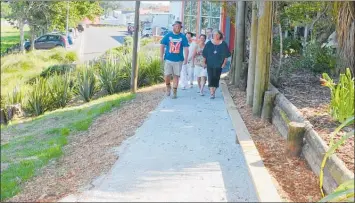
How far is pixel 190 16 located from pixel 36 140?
13.4m

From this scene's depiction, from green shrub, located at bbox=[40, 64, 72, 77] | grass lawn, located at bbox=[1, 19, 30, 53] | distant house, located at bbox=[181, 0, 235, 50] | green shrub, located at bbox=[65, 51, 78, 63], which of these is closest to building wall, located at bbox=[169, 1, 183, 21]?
distant house, located at bbox=[181, 0, 235, 50]

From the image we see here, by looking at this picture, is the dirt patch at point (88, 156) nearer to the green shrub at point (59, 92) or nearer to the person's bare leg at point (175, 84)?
the person's bare leg at point (175, 84)

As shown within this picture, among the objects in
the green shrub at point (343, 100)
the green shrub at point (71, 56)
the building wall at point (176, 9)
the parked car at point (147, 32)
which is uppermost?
the building wall at point (176, 9)

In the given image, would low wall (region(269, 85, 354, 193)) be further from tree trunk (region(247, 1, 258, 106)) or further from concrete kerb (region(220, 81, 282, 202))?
tree trunk (region(247, 1, 258, 106))

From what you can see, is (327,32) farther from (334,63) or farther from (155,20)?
(155,20)

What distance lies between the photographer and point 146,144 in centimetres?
695

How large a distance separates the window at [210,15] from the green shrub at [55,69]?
18.4 feet

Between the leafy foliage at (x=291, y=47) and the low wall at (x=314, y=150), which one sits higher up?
the leafy foliage at (x=291, y=47)

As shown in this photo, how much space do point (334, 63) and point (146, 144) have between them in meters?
5.36

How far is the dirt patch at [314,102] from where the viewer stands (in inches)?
207

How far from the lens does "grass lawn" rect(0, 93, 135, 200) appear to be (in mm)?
7402

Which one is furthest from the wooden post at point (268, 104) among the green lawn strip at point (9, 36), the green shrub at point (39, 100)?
the green lawn strip at point (9, 36)

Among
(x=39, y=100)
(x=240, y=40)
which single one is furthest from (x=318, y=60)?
(x=39, y=100)

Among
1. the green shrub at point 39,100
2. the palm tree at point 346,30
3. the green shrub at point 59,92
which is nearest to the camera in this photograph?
the palm tree at point 346,30
